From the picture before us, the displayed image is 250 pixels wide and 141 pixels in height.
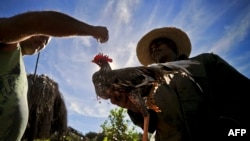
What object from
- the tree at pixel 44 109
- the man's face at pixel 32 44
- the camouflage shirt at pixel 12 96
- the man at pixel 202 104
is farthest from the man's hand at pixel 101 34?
the tree at pixel 44 109

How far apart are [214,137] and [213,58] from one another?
957 mm

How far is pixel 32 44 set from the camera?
258cm

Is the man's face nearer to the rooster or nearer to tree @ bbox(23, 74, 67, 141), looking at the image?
the rooster

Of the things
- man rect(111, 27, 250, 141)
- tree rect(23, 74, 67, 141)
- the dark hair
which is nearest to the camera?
man rect(111, 27, 250, 141)

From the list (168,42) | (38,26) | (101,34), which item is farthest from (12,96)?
(168,42)

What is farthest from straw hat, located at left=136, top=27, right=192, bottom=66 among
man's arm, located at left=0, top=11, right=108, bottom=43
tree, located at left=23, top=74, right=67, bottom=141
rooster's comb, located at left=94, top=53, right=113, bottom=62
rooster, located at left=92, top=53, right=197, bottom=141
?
tree, located at left=23, top=74, right=67, bottom=141

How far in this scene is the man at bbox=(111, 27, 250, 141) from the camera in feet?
6.66

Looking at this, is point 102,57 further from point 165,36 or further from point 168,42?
point 165,36

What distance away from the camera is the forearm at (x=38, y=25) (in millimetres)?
1534

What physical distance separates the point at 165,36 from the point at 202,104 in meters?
2.19

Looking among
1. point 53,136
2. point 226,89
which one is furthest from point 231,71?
point 53,136

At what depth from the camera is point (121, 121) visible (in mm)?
11672

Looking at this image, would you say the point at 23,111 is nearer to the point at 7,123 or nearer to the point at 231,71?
the point at 7,123

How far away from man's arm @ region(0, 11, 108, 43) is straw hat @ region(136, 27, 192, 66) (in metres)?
2.64
